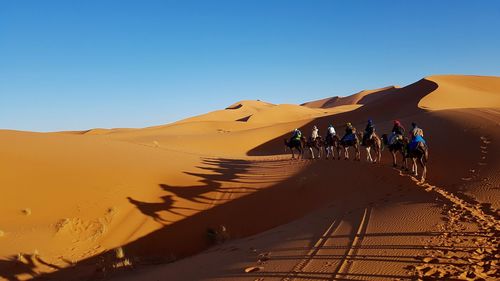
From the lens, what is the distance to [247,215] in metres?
14.7

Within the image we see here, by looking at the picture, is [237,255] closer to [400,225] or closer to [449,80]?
[400,225]

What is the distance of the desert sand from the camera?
22.8 feet

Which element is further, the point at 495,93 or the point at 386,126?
the point at 495,93

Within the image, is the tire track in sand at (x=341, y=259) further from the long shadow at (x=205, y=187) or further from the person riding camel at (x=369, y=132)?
the person riding camel at (x=369, y=132)

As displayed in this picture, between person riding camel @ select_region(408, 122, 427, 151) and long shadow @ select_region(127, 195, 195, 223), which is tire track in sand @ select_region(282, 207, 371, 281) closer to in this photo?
person riding camel @ select_region(408, 122, 427, 151)

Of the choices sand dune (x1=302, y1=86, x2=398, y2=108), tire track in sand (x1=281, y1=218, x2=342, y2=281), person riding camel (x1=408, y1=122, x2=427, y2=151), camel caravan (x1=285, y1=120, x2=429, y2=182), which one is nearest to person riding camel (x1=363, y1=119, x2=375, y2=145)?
camel caravan (x1=285, y1=120, x2=429, y2=182)

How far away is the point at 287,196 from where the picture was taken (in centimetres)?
1541

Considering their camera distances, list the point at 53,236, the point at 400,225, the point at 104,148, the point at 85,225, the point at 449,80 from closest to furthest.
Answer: the point at 400,225 → the point at 53,236 → the point at 85,225 → the point at 104,148 → the point at 449,80

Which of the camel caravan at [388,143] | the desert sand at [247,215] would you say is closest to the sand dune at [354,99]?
the camel caravan at [388,143]

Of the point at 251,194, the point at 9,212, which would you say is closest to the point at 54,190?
the point at 9,212

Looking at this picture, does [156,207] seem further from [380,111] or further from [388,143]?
[380,111]

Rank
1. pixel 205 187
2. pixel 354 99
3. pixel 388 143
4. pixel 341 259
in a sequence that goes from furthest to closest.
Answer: pixel 354 99, pixel 388 143, pixel 205 187, pixel 341 259

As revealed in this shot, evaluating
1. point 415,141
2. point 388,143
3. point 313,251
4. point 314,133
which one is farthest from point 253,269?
point 314,133

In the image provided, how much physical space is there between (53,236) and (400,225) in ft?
34.1
